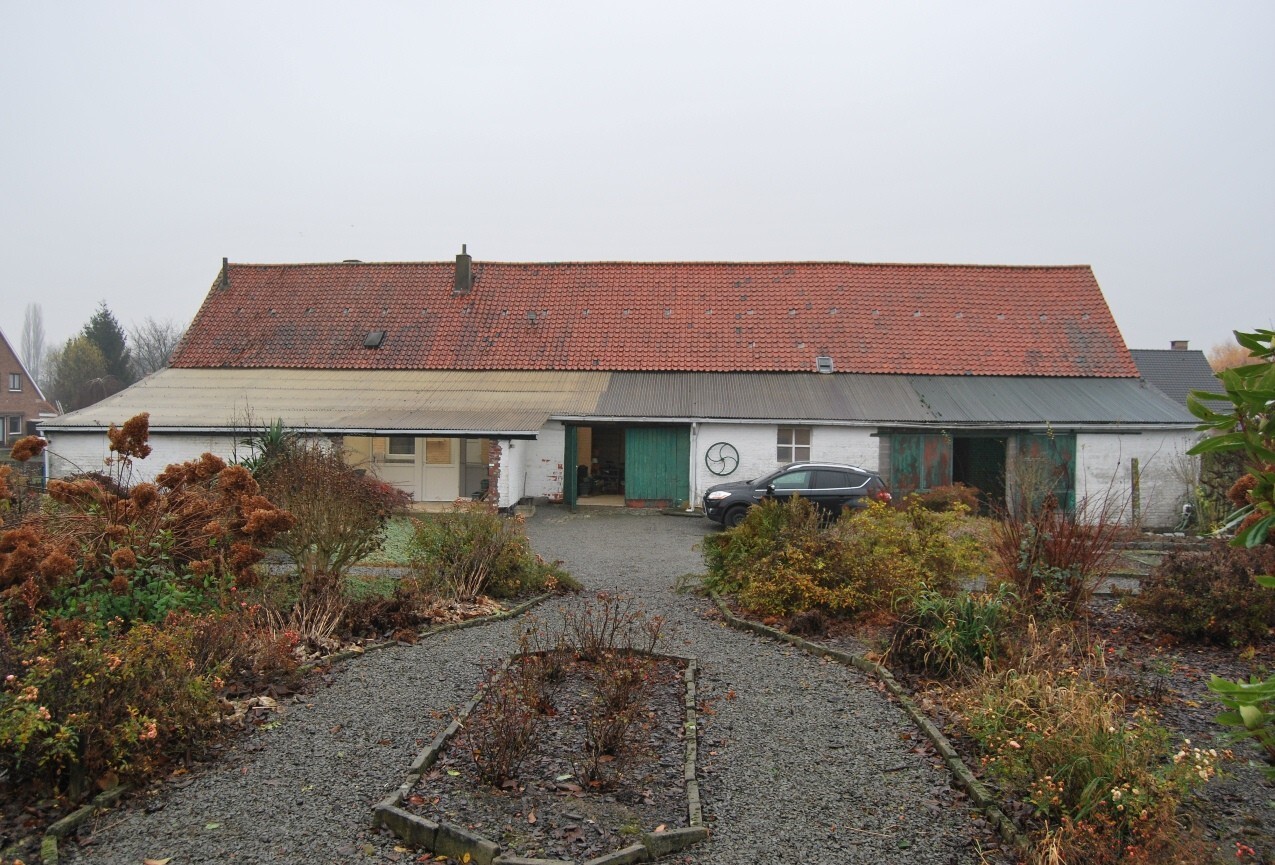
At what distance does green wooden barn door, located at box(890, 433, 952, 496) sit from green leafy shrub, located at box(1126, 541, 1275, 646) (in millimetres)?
12054

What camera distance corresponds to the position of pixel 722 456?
21.0 m

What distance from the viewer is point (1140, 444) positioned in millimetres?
21172

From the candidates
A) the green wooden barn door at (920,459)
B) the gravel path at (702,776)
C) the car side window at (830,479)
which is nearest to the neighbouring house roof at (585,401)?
the green wooden barn door at (920,459)

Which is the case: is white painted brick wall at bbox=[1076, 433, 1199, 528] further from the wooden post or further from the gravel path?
the gravel path

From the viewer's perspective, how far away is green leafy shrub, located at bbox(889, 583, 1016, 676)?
710 centimetres

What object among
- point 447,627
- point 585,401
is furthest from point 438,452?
point 447,627

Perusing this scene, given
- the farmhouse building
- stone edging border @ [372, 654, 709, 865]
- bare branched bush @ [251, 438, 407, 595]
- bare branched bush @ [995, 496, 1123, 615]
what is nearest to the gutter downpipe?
the farmhouse building

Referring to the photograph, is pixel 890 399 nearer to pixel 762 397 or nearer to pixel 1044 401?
pixel 762 397

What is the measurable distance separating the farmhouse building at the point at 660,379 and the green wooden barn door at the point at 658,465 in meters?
0.05

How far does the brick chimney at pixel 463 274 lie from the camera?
27.0m

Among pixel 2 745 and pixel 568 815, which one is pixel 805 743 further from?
pixel 2 745

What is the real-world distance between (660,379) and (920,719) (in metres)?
17.7

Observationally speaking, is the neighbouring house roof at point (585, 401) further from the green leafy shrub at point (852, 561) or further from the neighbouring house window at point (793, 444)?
the green leafy shrub at point (852, 561)

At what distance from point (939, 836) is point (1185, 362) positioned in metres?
33.7
